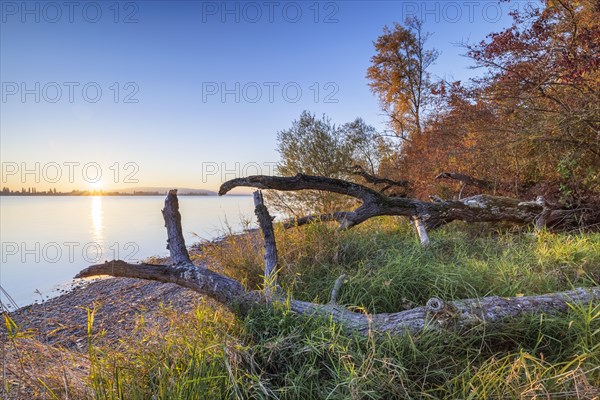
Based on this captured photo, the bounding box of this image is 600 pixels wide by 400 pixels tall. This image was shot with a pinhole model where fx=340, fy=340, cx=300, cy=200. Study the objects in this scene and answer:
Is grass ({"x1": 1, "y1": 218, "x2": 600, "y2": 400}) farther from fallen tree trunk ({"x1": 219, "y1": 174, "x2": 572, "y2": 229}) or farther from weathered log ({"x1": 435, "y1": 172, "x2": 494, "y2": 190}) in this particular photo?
weathered log ({"x1": 435, "y1": 172, "x2": 494, "y2": 190})

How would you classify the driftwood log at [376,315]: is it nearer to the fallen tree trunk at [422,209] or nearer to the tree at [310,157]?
the fallen tree trunk at [422,209]

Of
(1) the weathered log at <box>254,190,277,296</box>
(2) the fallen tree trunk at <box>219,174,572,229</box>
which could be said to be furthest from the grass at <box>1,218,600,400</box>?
(2) the fallen tree trunk at <box>219,174,572,229</box>

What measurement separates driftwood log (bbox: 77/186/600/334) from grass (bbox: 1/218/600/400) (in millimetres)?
80

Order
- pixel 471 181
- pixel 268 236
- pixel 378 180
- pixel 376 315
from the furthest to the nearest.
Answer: pixel 378 180 < pixel 471 181 < pixel 268 236 < pixel 376 315

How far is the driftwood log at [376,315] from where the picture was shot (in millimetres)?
2393

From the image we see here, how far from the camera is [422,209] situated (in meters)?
6.04

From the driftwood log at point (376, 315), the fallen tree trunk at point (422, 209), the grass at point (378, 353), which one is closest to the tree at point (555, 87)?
the fallen tree trunk at point (422, 209)

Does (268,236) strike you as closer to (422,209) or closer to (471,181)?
(422,209)

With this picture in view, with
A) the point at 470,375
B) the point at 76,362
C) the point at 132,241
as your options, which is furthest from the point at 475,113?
the point at 132,241

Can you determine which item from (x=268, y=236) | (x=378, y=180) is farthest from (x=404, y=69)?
(x=268, y=236)

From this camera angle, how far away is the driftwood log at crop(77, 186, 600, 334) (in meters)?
2.39

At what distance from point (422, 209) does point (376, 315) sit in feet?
12.6

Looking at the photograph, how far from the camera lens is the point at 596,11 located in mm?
4895

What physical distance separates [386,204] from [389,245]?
2.82ft
